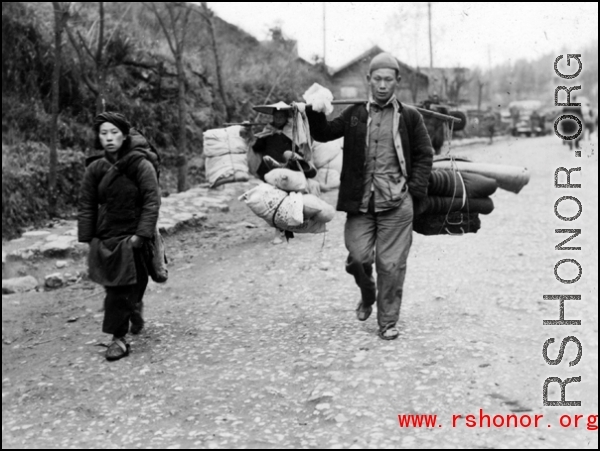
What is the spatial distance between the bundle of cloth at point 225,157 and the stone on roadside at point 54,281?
2537 millimetres

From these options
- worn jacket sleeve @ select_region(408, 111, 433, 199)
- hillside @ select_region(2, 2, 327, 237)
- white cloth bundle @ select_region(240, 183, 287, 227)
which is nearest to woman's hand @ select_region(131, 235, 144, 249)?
white cloth bundle @ select_region(240, 183, 287, 227)

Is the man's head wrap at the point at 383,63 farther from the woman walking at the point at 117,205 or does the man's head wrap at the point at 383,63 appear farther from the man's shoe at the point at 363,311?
the man's shoe at the point at 363,311

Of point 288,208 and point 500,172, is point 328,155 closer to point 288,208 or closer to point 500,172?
point 288,208

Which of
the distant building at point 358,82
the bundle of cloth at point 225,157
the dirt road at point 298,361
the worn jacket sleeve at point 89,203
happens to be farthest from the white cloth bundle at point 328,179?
the distant building at point 358,82

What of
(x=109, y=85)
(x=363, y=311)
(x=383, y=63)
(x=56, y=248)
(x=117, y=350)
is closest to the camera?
(x=383, y=63)

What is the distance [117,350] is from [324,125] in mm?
2367

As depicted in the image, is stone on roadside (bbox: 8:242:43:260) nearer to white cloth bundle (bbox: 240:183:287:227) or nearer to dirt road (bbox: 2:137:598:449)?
dirt road (bbox: 2:137:598:449)

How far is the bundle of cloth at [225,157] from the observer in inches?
249

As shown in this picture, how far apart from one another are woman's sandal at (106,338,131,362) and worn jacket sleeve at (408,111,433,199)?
8.34ft

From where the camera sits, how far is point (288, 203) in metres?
5.07

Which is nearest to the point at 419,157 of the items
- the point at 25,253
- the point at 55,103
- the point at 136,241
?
the point at 136,241

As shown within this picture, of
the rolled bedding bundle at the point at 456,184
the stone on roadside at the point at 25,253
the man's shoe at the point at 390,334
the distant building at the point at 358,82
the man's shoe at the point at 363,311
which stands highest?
the distant building at the point at 358,82

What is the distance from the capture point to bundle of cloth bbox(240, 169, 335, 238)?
199 inches

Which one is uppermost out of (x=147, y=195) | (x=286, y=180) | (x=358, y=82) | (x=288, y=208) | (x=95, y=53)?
(x=358, y=82)
